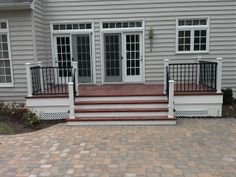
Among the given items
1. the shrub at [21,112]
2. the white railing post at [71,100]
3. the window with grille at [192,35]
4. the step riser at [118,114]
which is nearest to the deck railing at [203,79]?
the step riser at [118,114]

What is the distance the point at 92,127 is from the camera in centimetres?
644

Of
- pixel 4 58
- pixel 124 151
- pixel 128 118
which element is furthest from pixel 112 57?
pixel 124 151

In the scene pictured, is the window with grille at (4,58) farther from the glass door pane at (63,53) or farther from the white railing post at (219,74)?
the white railing post at (219,74)

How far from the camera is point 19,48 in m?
8.05

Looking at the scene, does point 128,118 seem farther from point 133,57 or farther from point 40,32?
point 40,32

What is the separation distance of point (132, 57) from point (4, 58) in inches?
174

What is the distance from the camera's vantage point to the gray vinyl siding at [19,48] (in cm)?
788

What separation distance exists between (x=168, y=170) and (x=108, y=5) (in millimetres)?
6647

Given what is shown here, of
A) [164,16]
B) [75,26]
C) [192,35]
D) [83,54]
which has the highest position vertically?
[164,16]

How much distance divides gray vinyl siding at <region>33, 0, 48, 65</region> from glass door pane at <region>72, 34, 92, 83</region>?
1.06 m

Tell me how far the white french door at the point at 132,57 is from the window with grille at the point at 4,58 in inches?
157

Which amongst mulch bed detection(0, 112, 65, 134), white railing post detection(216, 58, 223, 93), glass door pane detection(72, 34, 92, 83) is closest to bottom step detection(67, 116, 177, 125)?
mulch bed detection(0, 112, 65, 134)

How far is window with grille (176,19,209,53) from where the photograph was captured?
8898 mm

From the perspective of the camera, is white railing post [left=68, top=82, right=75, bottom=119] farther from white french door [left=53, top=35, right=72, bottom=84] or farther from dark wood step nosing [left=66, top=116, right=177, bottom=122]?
white french door [left=53, top=35, right=72, bottom=84]
